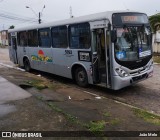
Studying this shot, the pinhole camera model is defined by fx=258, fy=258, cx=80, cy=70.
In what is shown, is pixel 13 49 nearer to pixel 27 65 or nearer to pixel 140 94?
pixel 27 65

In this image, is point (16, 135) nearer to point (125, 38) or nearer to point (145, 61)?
point (125, 38)

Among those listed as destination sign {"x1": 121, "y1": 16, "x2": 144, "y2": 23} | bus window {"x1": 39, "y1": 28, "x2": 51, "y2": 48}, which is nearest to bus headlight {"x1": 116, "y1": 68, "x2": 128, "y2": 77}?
destination sign {"x1": 121, "y1": 16, "x2": 144, "y2": 23}

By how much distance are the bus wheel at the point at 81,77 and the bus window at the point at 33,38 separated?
13.2 ft

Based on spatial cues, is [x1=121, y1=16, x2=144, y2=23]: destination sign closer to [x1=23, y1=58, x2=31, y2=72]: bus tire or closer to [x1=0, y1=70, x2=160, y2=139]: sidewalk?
[x1=0, y1=70, x2=160, y2=139]: sidewalk

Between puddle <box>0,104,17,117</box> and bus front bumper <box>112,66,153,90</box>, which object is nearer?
puddle <box>0,104,17,117</box>

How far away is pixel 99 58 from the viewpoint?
376 inches

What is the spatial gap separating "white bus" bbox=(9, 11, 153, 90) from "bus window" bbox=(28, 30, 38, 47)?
161 cm

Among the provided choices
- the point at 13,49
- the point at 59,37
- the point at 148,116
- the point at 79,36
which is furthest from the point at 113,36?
the point at 13,49

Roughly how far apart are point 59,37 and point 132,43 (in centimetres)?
377

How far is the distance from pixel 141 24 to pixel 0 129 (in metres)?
6.59

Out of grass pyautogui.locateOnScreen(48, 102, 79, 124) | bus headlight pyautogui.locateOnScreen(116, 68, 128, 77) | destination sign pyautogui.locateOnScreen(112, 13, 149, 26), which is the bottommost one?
grass pyautogui.locateOnScreen(48, 102, 79, 124)

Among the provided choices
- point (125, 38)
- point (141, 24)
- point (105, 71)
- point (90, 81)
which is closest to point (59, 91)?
point (90, 81)

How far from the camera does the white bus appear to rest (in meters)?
8.89

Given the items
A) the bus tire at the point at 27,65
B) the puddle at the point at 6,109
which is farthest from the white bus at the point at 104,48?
the puddle at the point at 6,109
